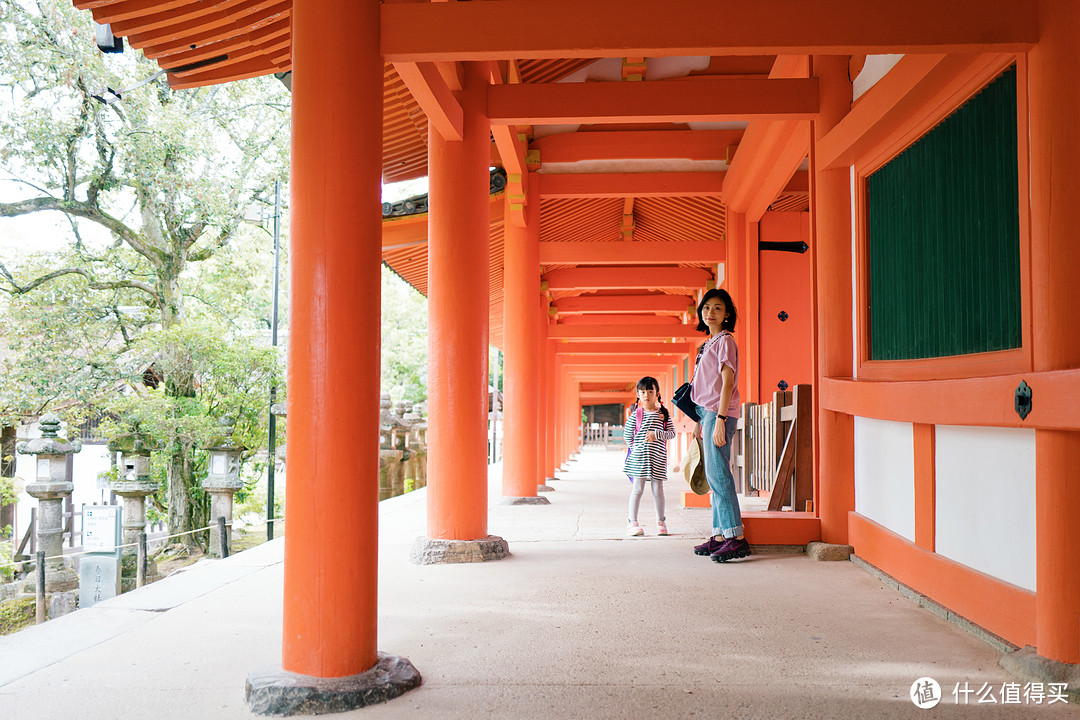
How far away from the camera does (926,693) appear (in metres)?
2.30

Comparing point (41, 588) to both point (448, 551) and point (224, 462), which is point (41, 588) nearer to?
point (224, 462)

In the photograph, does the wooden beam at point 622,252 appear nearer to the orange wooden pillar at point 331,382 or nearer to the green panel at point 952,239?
the green panel at point 952,239

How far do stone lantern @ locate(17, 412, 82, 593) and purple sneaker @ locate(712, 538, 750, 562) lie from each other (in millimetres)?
7362

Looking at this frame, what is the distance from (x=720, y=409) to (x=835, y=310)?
93cm

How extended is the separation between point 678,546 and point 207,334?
26.4 feet

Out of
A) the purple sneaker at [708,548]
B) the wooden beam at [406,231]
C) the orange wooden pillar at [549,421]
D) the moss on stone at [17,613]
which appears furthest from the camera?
the orange wooden pillar at [549,421]

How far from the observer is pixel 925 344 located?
3.54 m

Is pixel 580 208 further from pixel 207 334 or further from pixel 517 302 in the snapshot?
pixel 207 334

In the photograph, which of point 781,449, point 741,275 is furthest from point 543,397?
point 781,449

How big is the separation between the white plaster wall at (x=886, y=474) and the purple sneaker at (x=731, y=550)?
0.67 meters

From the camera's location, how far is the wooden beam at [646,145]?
23.3 feet

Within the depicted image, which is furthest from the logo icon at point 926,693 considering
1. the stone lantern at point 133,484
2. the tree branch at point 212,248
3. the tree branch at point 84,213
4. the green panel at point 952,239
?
the tree branch at point 212,248

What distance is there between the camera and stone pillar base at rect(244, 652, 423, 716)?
2195 mm

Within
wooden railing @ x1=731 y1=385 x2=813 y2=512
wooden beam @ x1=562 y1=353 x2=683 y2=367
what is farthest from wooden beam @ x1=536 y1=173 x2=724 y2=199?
wooden beam @ x1=562 y1=353 x2=683 y2=367
